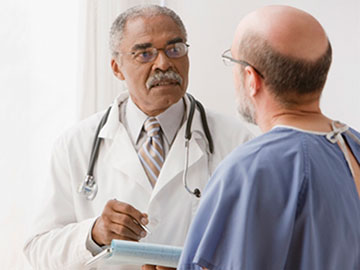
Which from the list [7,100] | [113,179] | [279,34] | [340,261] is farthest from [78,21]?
[340,261]

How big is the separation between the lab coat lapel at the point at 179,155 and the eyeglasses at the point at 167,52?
21 cm

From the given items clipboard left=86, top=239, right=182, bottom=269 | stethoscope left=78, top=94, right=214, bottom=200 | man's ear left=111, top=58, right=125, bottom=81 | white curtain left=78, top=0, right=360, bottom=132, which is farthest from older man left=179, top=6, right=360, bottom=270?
white curtain left=78, top=0, right=360, bottom=132

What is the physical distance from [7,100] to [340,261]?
1578 mm

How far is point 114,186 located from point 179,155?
0.23 metres

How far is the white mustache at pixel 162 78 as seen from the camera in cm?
204

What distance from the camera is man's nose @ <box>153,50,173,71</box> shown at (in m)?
2.04

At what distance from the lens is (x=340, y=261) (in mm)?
1214

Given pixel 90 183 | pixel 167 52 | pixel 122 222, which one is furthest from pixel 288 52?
pixel 90 183

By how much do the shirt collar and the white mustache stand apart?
104mm

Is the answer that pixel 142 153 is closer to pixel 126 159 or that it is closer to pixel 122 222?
pixel 126 159

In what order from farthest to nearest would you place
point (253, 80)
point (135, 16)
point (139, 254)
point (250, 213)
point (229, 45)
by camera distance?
point (229, 45) → point (135, 16) → point (139, 254) → point (253, 80) → point (250, 213)

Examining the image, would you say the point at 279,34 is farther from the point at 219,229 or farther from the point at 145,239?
the point at 145,239

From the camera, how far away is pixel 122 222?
177 cm

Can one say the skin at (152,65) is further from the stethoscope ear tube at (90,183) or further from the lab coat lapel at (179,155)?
the stethoscope ear tube at (90,183)
